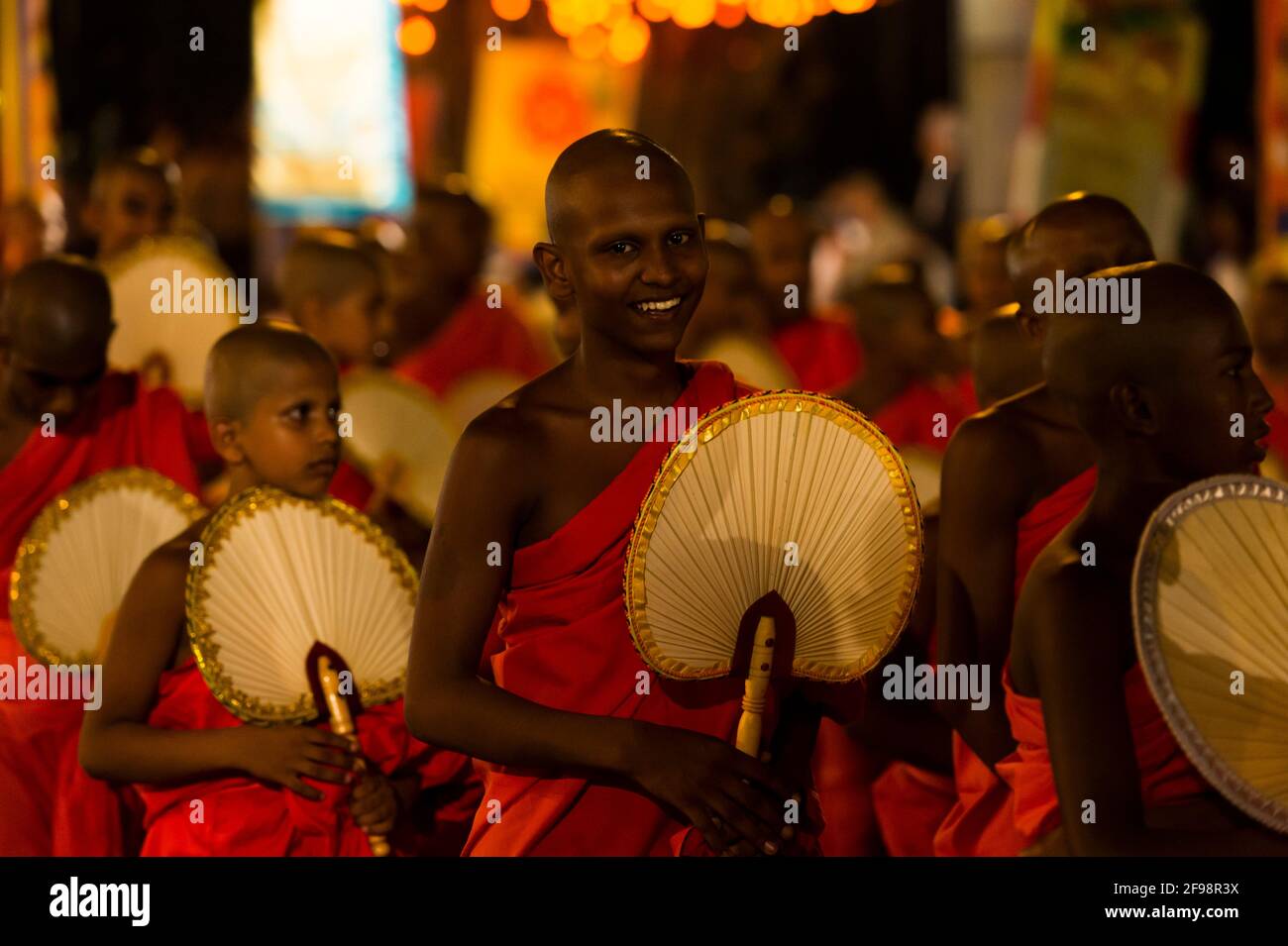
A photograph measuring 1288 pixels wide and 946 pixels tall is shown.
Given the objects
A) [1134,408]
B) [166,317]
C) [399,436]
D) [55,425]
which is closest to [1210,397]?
[1134,408]

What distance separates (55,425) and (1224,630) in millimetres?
2971

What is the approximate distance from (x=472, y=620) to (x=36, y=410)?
2259 mm

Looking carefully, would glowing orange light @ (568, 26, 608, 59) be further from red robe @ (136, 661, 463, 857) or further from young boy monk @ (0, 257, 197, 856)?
red robe @ (136, 661, 463, 857)

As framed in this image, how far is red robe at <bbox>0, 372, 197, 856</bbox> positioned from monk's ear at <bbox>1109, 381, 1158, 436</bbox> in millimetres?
2327

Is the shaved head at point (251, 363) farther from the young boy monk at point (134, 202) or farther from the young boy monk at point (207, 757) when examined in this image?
the young boy monk at point (134, 202)

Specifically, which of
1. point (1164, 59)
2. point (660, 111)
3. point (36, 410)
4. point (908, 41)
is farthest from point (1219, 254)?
point (36, 410)

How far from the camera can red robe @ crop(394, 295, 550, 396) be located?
26.1ft

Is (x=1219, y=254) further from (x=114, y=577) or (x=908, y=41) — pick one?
(x=114, y=577)

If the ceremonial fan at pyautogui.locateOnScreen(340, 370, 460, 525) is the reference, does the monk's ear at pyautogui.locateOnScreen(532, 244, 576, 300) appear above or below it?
below

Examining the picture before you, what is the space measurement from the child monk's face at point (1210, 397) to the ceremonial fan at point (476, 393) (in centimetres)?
409

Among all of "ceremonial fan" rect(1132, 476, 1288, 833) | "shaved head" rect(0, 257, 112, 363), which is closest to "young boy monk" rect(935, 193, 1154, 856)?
"ceremonial fan" rect(1132, 476, 1288, 833)

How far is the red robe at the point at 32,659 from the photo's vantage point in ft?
13.5

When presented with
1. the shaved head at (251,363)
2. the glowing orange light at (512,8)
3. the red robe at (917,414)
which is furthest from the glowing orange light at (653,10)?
the shaved head at (251,363)

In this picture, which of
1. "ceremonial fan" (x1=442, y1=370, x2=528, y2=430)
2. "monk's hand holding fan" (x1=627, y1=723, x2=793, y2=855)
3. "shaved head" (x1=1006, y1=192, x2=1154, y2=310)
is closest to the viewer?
"monk's hand holding fan" (x1=627, y1=723, x2=793, y2=855)
